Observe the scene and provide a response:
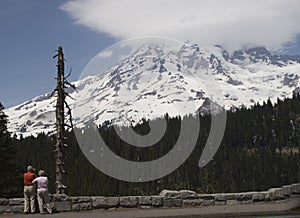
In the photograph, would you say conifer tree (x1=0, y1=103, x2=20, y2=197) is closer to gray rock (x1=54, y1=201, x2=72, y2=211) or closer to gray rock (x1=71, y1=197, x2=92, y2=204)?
gray rock (x1=54, y1=201, x2=72, y2=211)

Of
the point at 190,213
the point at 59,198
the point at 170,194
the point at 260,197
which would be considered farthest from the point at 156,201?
the point at 260,197

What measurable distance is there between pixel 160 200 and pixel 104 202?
1956 millimetres

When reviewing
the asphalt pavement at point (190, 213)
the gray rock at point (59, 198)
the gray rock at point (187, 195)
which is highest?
the gray rock at point (59, 198)

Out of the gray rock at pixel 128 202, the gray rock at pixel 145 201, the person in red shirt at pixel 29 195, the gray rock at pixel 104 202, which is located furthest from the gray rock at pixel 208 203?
the person in red shirt at pixel 29 195

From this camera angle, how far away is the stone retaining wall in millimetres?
19109

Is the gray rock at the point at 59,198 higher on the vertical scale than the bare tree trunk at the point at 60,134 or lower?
lower

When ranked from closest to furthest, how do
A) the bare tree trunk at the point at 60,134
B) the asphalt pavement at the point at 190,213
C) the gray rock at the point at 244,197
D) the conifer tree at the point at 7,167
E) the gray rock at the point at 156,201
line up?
the asphalt pavement at the point at 190,213 → the gray rock at the point at 156,201 → the gray rock at the point at 244,197 → the bare tree trunk at the point at 60,134 → the conifer tree at the point at 7,167

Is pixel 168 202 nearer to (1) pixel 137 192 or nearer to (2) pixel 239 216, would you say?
(2) pixel 239 216

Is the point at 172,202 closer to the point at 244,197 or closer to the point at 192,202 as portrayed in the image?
the point at 192,202

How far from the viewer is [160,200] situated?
19.7 meters

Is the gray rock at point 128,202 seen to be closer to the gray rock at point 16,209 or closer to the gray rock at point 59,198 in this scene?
the gray rock at point 59,198

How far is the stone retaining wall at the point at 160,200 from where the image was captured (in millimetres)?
19109

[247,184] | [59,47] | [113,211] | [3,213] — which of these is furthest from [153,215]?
[247,184]

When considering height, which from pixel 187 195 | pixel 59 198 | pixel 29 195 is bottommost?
pixel 187 195
